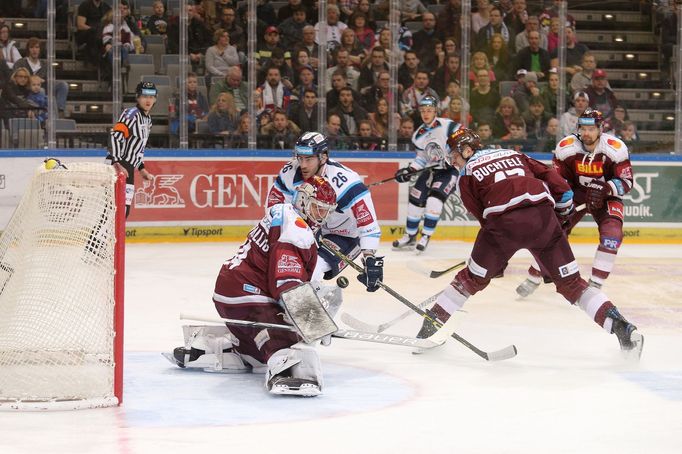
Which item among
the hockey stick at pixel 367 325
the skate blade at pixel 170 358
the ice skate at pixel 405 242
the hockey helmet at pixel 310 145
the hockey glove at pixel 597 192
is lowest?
the ice skate at pixel 405 242

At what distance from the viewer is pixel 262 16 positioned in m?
10.3

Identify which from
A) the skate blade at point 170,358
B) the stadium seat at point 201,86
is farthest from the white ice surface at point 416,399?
the stadium seat at point 201,86

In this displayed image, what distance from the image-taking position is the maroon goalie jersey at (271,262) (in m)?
4.69

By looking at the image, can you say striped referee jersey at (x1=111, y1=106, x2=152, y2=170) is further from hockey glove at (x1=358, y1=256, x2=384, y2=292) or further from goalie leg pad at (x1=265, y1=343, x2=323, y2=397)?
goalie leg pad at (x1=265, y1=343, x2=323, y2=397)

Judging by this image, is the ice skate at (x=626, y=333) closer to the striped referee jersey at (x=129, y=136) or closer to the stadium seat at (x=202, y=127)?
the striped referee jersey at (x=129, y=136)

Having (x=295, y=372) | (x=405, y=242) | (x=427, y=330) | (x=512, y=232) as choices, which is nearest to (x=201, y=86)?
(x=405, y=242)

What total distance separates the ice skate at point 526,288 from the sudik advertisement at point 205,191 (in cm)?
310

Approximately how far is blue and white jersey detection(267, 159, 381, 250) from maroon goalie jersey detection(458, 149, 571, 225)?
19.0 inches

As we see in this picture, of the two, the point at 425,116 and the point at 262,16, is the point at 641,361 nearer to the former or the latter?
the point at 425,116

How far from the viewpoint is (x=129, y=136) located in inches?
342

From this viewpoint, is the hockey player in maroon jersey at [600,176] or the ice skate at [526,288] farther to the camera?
the ice skate at [526,288]

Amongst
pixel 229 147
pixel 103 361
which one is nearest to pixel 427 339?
pixel 103 361

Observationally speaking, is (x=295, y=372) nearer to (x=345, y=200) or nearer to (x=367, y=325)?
(x=345, y=200)

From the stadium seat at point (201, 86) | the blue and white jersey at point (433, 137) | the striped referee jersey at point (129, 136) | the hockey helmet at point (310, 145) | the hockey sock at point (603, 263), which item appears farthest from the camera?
the stadium seat at point (201, 86)
